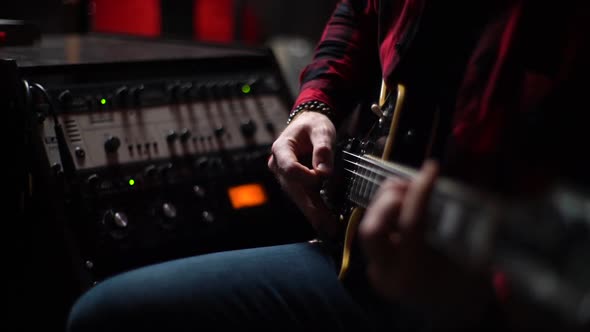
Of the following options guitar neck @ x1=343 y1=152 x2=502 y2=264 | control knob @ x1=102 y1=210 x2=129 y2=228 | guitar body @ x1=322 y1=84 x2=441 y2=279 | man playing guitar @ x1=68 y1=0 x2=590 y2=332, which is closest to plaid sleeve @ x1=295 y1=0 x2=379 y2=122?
man playing guitar @ x1=68 y1=0 x2=590 y2=332

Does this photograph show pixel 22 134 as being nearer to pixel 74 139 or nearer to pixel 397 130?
pixel 74 139

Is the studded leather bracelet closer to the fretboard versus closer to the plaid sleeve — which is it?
the plaid sleeve

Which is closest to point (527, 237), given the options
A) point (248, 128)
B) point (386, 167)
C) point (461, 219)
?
point (461, 219)

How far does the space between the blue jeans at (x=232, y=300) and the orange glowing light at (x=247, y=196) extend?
0.46m

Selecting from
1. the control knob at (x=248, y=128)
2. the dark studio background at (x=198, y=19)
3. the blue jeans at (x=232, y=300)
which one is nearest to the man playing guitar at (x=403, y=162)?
the blue jeans at (x=232, y=300)

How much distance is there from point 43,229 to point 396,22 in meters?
0.75

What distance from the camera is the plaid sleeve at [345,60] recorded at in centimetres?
108

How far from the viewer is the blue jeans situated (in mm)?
786

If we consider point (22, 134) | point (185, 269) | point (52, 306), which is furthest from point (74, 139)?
point (185, 269)

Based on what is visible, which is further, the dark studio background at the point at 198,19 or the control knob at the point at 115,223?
the dark studio background at the point at 198,19

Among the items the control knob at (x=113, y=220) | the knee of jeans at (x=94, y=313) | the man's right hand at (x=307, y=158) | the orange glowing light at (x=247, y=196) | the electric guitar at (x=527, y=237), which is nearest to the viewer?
the electric guitar at (x=527, y=237)

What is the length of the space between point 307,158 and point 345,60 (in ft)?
0.70

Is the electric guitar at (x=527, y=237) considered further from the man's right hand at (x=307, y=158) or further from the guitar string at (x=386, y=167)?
the man's right hand at (x=307, y=158)

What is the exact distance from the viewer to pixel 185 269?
2.80 feet
